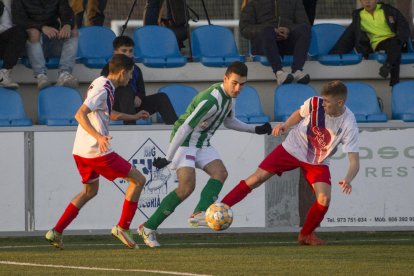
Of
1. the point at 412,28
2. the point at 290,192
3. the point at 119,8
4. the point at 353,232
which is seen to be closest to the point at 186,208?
the point at 290,192

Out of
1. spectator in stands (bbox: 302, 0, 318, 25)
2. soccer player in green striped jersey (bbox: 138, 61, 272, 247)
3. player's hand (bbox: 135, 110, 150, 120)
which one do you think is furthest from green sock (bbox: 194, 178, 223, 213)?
spectator in stands (bbox: 302, 0, 318, 25)

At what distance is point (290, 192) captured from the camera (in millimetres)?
11695

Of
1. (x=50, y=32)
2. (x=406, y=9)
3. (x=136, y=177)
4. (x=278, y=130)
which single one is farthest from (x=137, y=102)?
(x=406, y=9)

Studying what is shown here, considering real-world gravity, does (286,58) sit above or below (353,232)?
above

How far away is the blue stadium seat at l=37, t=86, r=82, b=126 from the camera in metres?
12.2

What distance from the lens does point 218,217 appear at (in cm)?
951

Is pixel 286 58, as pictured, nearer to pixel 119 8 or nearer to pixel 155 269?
pixel 119 8

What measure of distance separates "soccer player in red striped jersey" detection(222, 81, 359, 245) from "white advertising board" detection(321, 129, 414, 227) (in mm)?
1471

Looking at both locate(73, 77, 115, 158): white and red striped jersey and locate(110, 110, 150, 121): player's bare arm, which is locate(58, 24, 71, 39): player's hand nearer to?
locate(110, 110, 150, 121): player's bare arm

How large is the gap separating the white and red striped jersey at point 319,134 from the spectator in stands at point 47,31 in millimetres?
3281

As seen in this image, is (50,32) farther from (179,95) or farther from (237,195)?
(237,195)

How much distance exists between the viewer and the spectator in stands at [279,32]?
12.8 metres

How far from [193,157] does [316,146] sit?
109 centimetres

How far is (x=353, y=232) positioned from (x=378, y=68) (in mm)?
2295
